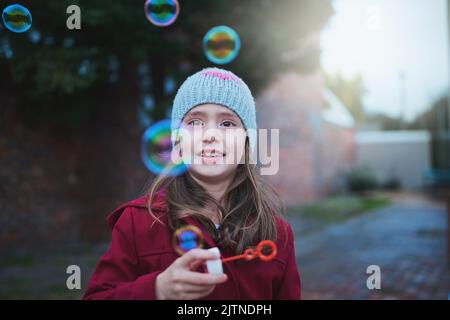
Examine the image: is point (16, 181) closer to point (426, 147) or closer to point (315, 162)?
point (315, 162)

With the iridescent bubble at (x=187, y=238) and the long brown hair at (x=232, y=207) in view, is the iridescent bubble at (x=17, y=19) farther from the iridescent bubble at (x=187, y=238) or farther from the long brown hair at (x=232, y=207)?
the iridescent bubble at (x=187, y=238)

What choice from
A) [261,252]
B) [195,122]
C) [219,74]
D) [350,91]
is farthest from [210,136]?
[350,91]

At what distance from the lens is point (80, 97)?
17.5ft

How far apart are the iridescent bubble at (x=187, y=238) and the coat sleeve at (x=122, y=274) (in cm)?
12

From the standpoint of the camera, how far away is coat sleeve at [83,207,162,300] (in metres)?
1.25

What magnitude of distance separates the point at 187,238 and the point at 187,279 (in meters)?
0.25

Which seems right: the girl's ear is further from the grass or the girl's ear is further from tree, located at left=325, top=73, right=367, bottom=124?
tree, located at left=325, top=73, right=367, bottom=124

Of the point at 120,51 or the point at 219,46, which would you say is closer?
the point at 219,46

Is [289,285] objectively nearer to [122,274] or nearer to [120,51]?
[122,274]

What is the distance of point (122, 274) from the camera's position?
136 centimetres

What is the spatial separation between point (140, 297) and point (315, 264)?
183 inches

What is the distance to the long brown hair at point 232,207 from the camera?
144 centimetres

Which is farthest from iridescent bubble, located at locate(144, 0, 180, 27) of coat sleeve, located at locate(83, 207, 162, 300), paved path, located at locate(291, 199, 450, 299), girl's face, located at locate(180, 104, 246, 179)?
paved path, located at locate(291, 199, 450, 299)

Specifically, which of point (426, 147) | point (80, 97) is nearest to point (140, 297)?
point (80, 97)
